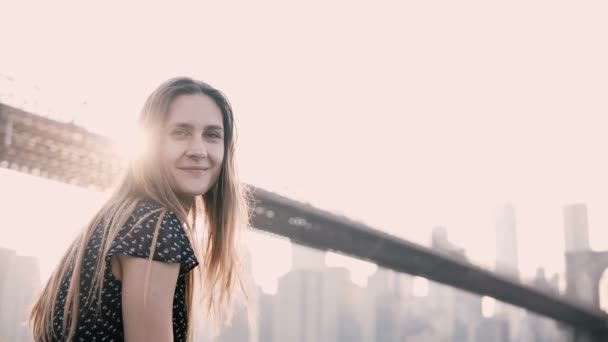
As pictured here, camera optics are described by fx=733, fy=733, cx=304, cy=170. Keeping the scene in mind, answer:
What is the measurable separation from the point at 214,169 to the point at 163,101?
0.84ft

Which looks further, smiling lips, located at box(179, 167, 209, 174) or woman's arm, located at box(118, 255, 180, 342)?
smiling lips, located at box(179, 167, 209, 174)

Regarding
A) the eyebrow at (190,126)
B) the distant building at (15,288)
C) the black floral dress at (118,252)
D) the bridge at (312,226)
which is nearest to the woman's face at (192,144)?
the eyebrow at (190,126)

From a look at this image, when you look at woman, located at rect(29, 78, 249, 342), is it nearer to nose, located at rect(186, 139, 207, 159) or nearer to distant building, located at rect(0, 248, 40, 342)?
nose, located at rect(186, 139, 207, 159)

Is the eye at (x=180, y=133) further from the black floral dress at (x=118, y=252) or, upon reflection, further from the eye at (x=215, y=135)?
the black floral dress at (x=118, y=252)

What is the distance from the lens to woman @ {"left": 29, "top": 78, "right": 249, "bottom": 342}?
1.75 meters

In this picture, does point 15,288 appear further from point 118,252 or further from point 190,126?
point 118,252

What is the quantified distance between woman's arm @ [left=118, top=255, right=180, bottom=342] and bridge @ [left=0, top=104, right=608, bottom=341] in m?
17.7

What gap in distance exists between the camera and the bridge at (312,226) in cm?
2309

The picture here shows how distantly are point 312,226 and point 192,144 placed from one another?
103 ft

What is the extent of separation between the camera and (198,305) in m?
2.52

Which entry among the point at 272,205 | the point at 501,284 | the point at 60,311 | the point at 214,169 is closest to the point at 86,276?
the point at 60,311

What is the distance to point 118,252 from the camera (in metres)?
1.76

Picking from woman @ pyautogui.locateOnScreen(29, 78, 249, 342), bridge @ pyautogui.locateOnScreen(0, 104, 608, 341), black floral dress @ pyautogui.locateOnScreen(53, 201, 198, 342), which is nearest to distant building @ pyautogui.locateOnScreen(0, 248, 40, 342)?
bridge @ pyautogui.locateOnScreen(0, 104, 608, 341)

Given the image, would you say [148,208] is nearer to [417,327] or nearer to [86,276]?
[86,276]
